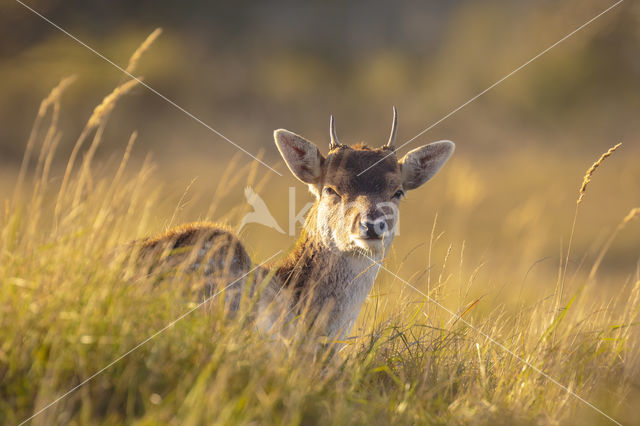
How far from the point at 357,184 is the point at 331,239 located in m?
0.56

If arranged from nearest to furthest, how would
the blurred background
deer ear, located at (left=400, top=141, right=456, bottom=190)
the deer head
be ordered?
the deer head → deer ear, located at (left=400, top=141, right=456, bottom=190) → the blurred background

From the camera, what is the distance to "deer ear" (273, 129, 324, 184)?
6.21 metres

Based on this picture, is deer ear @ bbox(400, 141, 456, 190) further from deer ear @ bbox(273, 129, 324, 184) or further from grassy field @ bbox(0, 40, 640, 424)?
grassy field @ bbox(0, 40, 640, 424)

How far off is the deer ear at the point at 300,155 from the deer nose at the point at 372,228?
1186 millimetres

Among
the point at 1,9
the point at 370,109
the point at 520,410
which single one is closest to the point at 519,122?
the point at 370,109

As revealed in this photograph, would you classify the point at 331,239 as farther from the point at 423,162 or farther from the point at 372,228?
the point at 423,162

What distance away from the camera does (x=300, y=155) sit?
636cm

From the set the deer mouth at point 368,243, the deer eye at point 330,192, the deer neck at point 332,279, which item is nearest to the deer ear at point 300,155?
the deer eye at point 330,192

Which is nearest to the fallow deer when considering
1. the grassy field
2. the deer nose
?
the deer nose

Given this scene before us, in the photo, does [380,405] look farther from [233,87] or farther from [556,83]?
[233,87]

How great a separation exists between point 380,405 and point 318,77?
48.6m

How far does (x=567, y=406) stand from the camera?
446 cm

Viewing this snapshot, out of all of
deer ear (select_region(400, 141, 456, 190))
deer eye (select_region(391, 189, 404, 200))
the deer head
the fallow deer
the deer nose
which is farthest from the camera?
deer ear (select_region(400, 141, 456, 190))

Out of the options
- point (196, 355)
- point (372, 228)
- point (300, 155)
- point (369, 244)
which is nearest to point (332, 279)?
point (369, 244)
